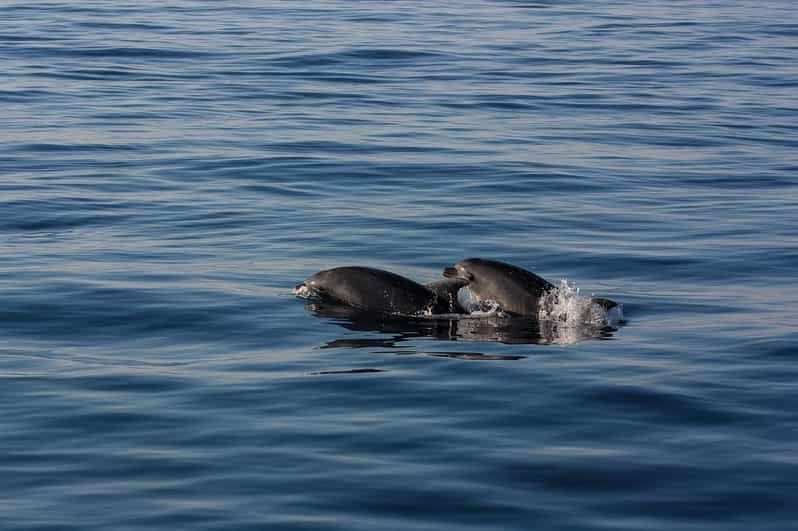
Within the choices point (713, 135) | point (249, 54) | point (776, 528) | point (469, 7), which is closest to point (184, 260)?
point (776, 528)

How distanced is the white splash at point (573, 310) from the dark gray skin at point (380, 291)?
879 millimetres

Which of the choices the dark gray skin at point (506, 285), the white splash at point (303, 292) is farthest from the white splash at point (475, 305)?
the white splash at point (303, 292)

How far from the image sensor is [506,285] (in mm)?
13969

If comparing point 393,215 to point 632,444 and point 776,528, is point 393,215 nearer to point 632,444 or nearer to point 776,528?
point 632,444

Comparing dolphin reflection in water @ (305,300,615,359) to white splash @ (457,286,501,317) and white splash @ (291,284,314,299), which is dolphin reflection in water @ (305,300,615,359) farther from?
white splash @ (291,284,314,299)

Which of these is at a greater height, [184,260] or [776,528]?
[184,260]

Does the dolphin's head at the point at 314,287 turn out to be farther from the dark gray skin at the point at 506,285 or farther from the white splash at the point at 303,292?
the dark gray skin at the point at 506,285

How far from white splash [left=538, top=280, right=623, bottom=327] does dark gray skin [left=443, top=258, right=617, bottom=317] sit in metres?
0.07

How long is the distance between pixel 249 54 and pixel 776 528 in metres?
26.5

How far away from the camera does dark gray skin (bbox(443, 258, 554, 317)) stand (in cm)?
1384

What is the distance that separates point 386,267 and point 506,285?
2.14 meters

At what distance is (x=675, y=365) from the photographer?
39.5 feet

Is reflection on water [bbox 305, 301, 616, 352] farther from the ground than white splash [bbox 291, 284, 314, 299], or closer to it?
closer to it

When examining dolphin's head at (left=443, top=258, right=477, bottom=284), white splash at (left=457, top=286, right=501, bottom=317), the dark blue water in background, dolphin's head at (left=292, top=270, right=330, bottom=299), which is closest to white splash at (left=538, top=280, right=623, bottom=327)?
the dark blue water in background
